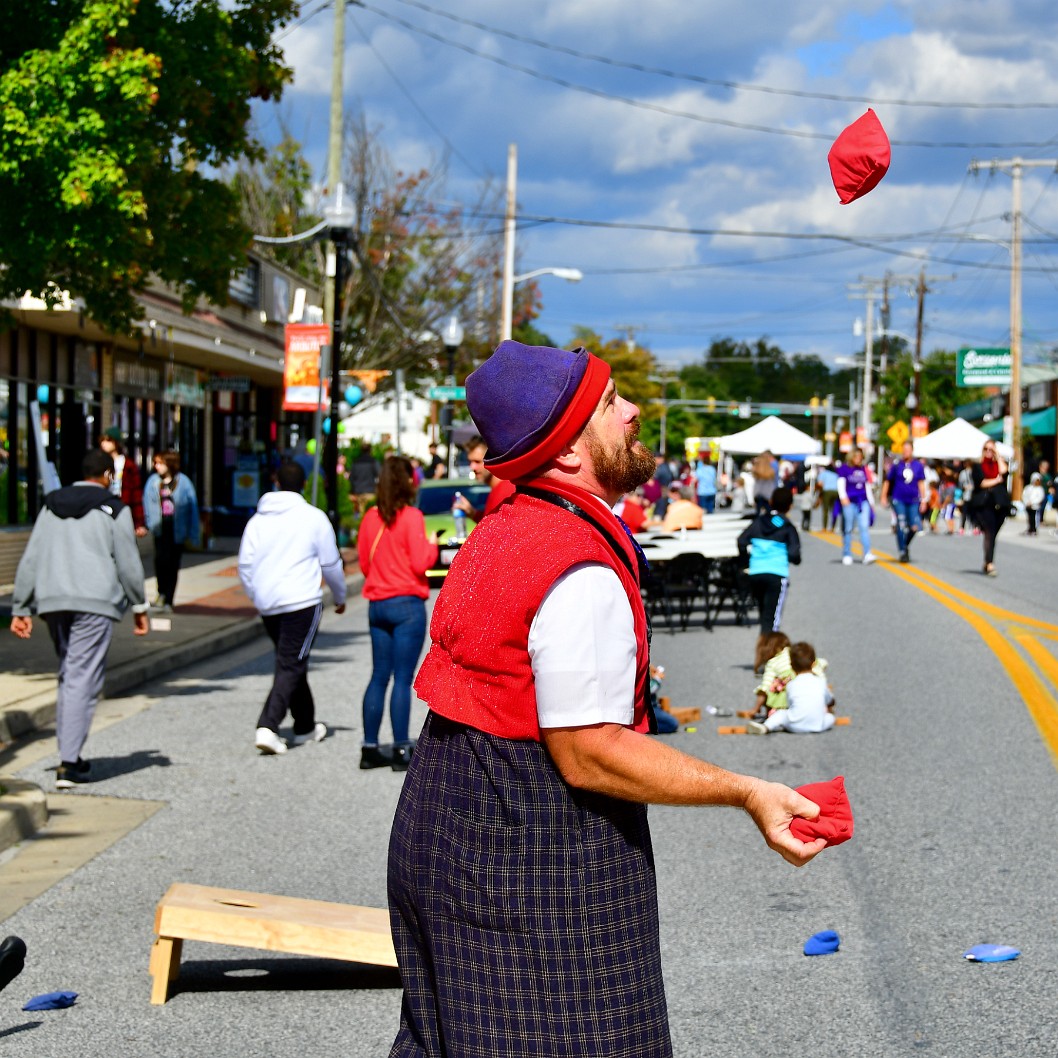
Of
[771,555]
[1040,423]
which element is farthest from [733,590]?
[1040,423]

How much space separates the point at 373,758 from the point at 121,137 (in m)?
5.36

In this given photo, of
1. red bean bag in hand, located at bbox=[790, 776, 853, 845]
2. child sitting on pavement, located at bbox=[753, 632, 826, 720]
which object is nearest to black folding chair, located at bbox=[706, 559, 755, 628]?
child sitting on pavement, located at bbox=[753, 632, 826, 720]

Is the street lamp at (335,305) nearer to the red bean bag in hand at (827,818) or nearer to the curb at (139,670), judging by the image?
the curb at (139,670)

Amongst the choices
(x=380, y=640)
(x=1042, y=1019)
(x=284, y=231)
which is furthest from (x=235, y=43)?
(x=284, y=231)

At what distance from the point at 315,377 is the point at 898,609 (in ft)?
28.7

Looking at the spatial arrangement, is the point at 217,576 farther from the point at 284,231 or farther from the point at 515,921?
the point at 284,231

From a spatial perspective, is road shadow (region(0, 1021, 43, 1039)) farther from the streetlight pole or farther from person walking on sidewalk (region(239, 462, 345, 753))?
the streetlight pole

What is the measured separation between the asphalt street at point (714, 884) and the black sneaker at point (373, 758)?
0.46 feet

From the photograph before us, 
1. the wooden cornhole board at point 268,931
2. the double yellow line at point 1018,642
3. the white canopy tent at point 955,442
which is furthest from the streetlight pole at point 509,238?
the wooden cornhole board at point 268,931

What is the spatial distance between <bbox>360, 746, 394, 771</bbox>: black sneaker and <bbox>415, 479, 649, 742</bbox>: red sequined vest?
250 inches

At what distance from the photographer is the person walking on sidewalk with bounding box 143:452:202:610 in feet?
55.6

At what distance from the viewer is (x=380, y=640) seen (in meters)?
9.04

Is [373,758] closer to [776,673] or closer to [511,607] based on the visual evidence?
[776,673]

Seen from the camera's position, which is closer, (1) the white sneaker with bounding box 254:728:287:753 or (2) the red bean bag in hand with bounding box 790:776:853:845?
(2) the red bean bag in hand with bounding box 790:776:853:845
